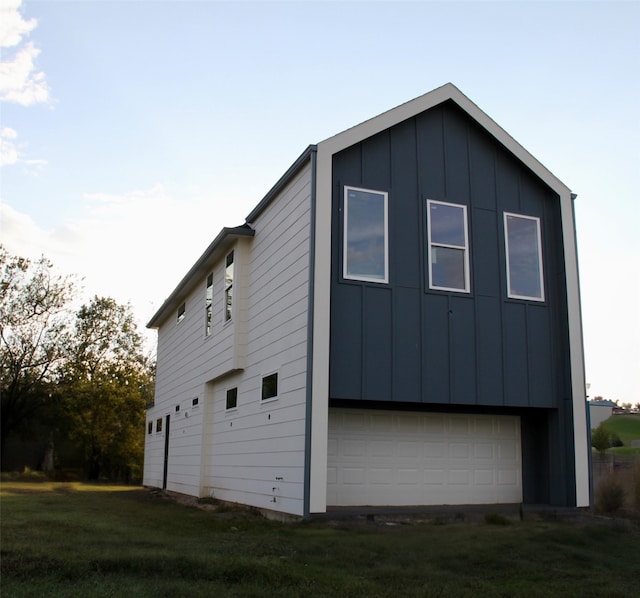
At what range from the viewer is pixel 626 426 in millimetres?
31297

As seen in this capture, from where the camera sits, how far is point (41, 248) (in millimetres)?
33594

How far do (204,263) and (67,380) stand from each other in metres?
21.0

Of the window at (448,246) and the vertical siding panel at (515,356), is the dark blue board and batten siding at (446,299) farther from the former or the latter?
the window at (448,246)

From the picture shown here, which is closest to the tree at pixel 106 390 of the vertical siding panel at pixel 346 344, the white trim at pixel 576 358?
the vertical siding panel at pixel 346 344

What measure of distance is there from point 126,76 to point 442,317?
6939 millimetres

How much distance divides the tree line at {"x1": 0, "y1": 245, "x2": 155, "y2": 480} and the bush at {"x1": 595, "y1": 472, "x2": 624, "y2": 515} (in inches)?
973

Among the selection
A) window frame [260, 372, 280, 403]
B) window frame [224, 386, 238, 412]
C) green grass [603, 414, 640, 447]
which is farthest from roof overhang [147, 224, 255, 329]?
green grass [603, 414, 640, 447]

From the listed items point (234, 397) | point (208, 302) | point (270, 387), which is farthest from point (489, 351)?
point (208, 302)

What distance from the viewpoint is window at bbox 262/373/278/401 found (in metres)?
11.6

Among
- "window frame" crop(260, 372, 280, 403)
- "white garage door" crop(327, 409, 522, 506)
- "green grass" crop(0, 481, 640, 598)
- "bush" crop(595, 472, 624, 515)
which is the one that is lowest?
"green grass" crop(0, 481, 640, 598)

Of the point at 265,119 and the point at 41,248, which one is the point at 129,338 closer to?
the point at 41,248

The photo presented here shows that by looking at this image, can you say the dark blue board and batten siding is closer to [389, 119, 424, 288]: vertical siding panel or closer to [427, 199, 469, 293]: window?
[389, 119, 424, 288]: vertical siding panel

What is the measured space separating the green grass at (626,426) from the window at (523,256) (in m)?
18.4

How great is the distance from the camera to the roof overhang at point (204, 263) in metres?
13.9
